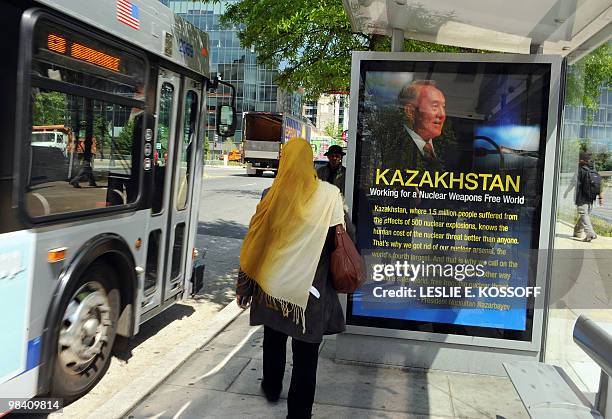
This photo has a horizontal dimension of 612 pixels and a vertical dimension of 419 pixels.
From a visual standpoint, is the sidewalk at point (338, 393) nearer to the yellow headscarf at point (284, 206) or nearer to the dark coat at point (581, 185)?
the yellow headscarf at point (284, 206)

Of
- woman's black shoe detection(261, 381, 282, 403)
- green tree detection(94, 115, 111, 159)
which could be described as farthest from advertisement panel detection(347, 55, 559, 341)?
green tree detection(94, 115, 111, 159)

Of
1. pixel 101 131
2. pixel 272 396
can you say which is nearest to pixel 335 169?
pixel 101 131

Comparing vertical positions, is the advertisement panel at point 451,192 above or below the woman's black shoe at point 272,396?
above

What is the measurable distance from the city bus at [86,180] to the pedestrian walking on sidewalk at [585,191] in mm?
3435

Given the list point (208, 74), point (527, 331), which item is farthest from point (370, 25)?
point (527, 331)

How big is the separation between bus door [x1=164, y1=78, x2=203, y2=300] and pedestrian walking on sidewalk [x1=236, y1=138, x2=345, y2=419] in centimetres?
222

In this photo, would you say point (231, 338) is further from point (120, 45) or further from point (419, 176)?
point (120, 45)

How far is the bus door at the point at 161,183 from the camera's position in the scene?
198 inches

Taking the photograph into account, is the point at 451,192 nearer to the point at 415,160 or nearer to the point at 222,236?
the point at 415,160

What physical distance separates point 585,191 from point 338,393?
2.28m

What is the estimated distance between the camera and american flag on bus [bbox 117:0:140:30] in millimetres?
4160

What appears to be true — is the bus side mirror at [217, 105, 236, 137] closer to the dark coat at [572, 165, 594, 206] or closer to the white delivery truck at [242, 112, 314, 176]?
the dark coat at [572, 165, 594, 206]

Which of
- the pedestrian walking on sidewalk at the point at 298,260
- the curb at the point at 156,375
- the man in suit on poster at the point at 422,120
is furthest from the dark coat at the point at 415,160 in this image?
the curb at the point at 156,375

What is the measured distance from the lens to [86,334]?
404cm
